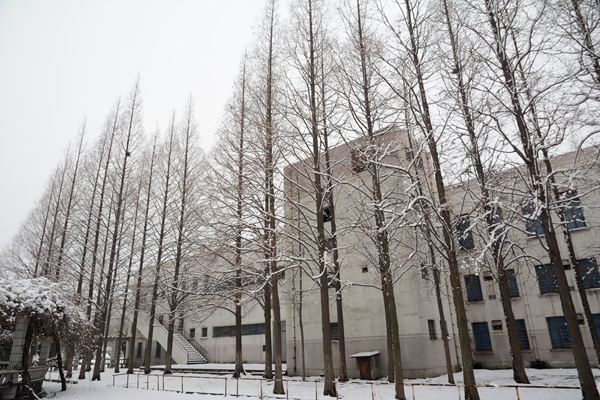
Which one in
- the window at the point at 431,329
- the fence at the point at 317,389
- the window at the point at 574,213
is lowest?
the fence at the point at 317,389

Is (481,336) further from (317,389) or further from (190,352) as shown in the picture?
(190,352)

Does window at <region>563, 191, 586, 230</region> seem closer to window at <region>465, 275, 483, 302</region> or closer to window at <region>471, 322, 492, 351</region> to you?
window at <region>465, 275, 483, 302</region>

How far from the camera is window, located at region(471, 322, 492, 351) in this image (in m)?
24.2

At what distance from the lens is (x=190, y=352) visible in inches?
1310

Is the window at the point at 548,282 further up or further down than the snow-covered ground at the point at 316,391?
further up

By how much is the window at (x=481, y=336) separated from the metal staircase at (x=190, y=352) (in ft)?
75.2

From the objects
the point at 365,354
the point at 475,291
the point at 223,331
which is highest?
the point at 475,291

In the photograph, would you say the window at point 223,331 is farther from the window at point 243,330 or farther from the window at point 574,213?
the window at point 574,213

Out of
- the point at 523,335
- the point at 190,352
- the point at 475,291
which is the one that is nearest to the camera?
the point at 523,335

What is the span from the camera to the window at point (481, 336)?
954 inches

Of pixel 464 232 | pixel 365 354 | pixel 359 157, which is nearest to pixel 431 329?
pixel 365 354

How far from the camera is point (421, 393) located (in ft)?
46.0

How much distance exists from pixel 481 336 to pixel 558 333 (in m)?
4.42

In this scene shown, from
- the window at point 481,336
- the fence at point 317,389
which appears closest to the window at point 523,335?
the window at point 481,336
